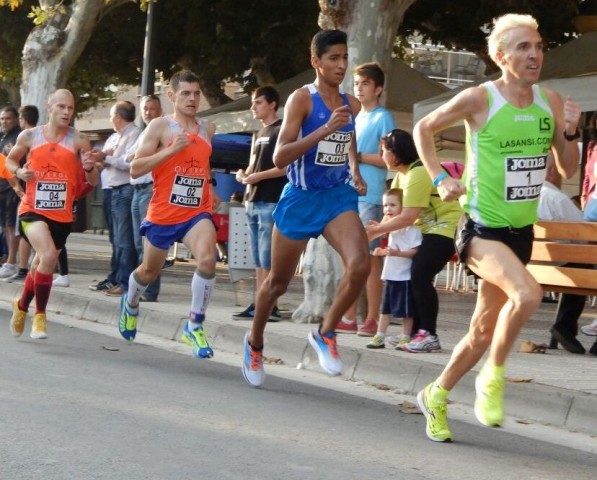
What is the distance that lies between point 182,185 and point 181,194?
65 mm

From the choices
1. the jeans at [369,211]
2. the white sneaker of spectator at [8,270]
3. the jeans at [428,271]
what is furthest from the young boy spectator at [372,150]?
the white sneaker of spectator at [8,270]

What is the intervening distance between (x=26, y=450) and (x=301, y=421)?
1671 mm

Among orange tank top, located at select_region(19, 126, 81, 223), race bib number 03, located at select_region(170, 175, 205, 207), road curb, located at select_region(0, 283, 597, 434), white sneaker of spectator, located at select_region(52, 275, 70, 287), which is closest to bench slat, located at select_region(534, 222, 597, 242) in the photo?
road curb, located at select_region(0, 283, 597, 434)

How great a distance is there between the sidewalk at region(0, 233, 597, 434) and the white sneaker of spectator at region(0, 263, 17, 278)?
2.25ft

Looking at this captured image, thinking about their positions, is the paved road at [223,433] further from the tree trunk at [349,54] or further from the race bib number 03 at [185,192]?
the tree trunk at [349,54]

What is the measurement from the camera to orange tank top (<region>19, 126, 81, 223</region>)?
1055cm

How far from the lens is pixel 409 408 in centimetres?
771

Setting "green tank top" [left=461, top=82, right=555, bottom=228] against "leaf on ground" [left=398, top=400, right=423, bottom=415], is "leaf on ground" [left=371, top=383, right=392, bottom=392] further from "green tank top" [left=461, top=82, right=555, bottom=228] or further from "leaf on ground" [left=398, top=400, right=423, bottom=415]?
"green tank top" [left=461, top=82, right=555, bottom=228]

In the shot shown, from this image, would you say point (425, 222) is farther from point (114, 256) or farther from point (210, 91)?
point (210, 91)

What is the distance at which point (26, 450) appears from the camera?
5.83 metres

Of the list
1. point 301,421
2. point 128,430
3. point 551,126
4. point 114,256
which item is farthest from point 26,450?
point 114,256

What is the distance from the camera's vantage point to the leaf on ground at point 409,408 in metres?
7.60

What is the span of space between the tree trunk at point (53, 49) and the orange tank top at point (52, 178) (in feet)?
25.0

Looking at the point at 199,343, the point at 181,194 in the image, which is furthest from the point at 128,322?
the point at 181,194
